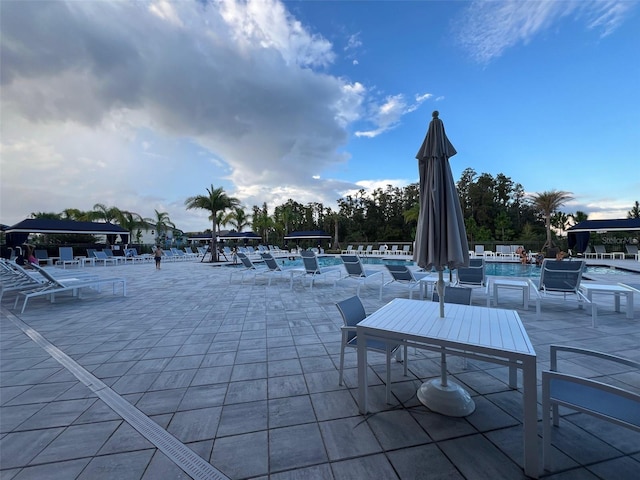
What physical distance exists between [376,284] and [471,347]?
673 centimetres

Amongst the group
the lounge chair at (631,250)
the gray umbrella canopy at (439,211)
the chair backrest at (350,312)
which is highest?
the gray umbrella canopy at (439,211)

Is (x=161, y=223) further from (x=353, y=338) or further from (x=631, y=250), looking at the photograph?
(x=631, y=250)

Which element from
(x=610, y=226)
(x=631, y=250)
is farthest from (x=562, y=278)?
(x=631, y=250)

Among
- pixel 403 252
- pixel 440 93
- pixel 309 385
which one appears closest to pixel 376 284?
pixel 309 385

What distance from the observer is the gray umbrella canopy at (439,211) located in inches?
83.7

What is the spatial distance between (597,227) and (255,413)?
22.3 m

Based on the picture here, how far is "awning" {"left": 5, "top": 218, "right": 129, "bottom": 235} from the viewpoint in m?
15.6

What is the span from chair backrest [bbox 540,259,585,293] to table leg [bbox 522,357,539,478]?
421 centimetres

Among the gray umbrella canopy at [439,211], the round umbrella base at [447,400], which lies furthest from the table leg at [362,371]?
the gray umbrella canopy at [439,211]

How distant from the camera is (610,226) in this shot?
1619 centimetres

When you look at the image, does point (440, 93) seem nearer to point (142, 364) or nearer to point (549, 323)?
point (549, 323)

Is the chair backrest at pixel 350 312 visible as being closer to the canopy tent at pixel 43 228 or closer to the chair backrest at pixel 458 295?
the chair backrest at pixel 458 295

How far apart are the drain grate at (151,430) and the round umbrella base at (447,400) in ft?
A: 4.87

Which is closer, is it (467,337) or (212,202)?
(467,337)
